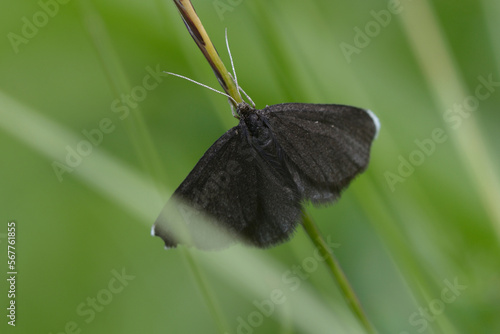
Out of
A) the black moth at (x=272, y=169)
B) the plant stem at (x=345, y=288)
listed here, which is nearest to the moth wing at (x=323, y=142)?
the black moth at (x=272, y=169)

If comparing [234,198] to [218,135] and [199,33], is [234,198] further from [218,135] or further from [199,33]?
[218,135]

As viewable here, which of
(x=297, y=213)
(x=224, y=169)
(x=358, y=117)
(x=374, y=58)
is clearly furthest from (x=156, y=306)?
(x=374, y=58)

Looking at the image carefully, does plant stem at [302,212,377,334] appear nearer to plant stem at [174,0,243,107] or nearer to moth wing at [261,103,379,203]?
moth wing at [261,103,379,203]

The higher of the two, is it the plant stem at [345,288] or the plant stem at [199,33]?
the plant stem at [199,33]

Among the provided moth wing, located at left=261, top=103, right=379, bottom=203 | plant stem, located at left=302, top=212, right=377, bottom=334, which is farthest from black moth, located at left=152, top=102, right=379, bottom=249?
plant stem, located at left=302, top=212, right=377, bottom=334

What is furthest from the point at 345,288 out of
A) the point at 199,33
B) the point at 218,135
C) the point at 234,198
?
the point at 218,135

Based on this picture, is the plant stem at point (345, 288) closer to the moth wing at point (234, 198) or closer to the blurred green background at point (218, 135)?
the blurred green background at point (218, 135)

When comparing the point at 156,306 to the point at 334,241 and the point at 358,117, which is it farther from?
the point at 358,117
